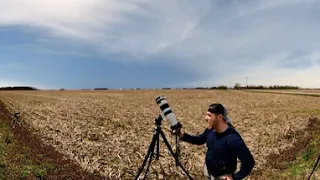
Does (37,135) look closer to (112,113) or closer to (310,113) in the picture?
(112,113)

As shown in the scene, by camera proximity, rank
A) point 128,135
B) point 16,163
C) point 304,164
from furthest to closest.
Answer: point 128,135, point 304,164, point 16,163

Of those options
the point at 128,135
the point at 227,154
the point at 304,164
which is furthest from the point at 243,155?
the point at 128,135

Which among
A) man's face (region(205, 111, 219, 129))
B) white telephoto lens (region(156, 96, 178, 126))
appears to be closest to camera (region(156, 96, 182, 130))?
white telephoto lens (region(156, 96, 178, 126))

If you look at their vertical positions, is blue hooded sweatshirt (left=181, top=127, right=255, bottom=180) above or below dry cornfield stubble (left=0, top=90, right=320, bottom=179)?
above

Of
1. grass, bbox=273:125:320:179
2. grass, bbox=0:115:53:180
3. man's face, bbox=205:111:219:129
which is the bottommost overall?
grass, bbox=273:125:320:179

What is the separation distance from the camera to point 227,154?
7.92 meters

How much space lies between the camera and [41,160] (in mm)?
15414

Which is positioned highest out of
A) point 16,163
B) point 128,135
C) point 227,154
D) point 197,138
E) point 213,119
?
point 213,119

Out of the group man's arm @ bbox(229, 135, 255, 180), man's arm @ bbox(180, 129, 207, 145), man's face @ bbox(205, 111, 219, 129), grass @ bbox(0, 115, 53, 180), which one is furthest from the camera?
grass @ bbox(0, 115, 53, 180)

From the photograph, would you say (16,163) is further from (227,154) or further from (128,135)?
Answer: (227,154)

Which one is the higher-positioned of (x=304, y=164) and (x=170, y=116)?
(x=170, y=116)

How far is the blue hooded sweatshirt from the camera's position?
302 inches

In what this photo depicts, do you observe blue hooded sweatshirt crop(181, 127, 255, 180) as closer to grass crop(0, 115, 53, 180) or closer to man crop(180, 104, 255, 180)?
man crop(180, 104, 255, 180)

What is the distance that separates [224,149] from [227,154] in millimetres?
121
